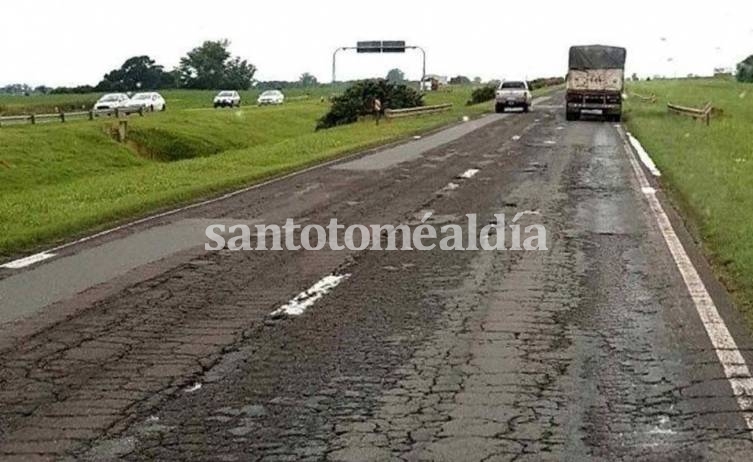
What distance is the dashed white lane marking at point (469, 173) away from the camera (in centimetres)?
2116

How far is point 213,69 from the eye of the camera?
165m

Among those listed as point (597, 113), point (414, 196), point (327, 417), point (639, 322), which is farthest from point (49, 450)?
point (597, 113)

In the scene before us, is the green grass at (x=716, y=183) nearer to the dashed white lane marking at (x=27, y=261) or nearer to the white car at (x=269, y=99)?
the dashed white lane marking at (x=27, y=261)

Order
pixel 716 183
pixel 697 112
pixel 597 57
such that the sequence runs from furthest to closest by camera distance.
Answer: pixel 597 57, pixel 697 112, pixel 716 183

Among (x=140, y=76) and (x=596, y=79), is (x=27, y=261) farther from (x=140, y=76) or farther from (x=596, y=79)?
(x=140, y=76)

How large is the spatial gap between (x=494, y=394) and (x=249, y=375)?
1664 millimetres

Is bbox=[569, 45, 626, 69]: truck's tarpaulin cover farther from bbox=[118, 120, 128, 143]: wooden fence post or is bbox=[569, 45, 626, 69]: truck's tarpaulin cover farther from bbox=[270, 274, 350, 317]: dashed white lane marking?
bbox=[270, 274, 350, 317]: dashed white lane marking

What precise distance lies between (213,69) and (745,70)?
8140 cm

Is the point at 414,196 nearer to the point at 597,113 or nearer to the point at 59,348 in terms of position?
the point at 59,348

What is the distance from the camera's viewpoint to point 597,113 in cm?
4778

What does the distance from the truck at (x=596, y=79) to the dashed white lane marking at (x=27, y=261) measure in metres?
36.0

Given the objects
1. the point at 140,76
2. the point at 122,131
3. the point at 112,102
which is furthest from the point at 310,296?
the point at 140,76

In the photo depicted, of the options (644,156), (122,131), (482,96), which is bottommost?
(482,96)

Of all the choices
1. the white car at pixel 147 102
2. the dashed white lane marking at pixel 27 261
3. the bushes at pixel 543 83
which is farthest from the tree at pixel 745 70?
the dashed white lane marking at pixel 27 261
